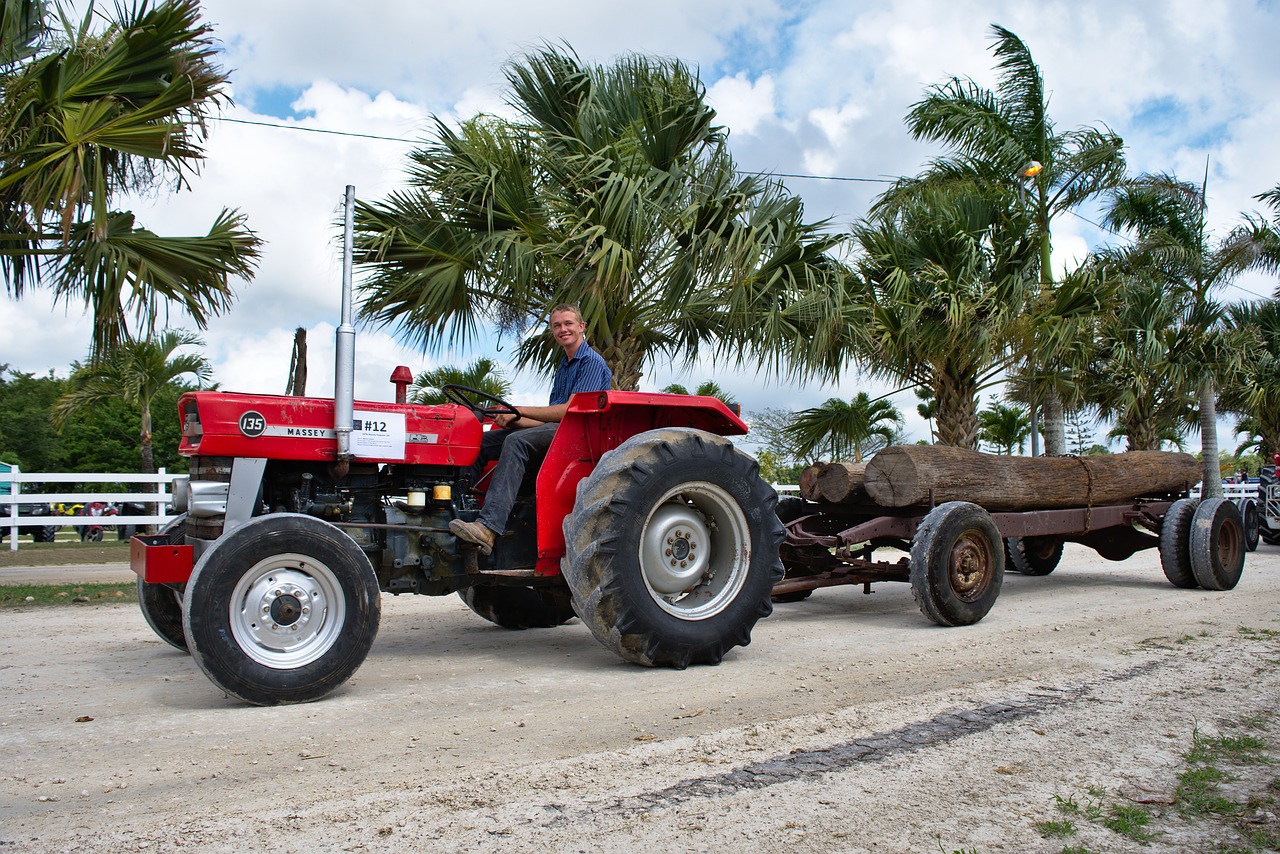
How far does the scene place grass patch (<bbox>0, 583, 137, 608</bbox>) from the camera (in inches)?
304

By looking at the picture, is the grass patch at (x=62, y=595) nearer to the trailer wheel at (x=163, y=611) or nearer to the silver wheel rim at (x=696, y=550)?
the trailer wheel at (x=163, y=611)

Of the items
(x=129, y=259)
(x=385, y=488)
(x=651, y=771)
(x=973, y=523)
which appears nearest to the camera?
(x=651, y=771)

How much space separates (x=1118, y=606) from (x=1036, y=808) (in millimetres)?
5192

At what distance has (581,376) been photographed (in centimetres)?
545

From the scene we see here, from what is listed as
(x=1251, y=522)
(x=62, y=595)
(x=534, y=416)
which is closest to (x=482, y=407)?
(x=534, y=416)

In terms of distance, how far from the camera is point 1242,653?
5324mm

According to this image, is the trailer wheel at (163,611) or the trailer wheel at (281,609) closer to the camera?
the trailer wheel at (281,609)

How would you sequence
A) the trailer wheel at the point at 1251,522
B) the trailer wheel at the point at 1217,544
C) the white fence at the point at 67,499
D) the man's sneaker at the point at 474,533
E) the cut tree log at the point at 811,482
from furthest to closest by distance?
the trailer wheel at the point at 1251,522 → the white fence at the point at 67,499 → the trailer wheel at the point at 1217,544 → the cut tree log at the point at 811,482 → the man's sneaker at the point at 474,533

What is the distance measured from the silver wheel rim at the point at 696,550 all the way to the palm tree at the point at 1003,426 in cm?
2430

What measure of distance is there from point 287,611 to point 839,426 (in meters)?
8.42

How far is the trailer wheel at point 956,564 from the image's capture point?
6.27 metres

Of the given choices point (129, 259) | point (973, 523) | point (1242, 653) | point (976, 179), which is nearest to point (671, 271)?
point (973, 523)

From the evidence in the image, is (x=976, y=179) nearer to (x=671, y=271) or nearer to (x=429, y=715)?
(x=671, y=271)

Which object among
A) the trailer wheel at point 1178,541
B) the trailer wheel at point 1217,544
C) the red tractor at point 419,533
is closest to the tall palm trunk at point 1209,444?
the trailer wheel at point 1217,544
